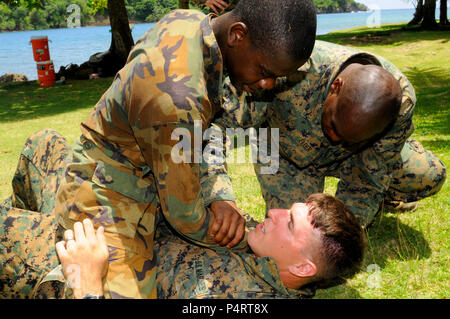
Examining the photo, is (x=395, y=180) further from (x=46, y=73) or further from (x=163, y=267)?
(x=46, y=73)

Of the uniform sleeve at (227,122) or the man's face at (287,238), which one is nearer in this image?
the man's face at (287,238)

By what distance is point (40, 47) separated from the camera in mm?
13180

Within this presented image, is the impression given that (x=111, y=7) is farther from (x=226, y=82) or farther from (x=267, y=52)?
(x=267, y=52)

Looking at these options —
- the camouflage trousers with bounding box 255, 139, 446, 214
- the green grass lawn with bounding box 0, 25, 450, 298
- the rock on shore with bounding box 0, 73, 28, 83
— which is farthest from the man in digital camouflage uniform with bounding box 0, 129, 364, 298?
the rock on shore with bounding box 0, 73, 28, 83

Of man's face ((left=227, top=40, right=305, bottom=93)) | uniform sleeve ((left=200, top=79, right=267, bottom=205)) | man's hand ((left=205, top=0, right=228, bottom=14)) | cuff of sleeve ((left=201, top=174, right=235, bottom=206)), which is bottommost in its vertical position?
cuff of sleeve ((left=201, top=174, right=235, bottom=206))

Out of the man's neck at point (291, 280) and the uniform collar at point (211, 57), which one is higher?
the uniform collar at point (211, 57)

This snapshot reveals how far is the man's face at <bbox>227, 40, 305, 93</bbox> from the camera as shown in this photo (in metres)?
2.12

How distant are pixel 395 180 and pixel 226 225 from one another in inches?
84.3

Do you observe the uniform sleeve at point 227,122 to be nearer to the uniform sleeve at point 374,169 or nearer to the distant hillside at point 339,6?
the uniform sleeve at point 374,169

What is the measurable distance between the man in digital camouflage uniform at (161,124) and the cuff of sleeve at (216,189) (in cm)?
17

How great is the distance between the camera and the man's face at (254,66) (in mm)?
2118

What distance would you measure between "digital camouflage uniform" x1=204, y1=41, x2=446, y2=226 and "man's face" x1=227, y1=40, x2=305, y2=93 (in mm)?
1082

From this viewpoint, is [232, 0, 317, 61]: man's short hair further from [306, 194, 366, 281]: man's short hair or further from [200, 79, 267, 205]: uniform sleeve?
[200, 79, 267, 205]: uniform sleeve

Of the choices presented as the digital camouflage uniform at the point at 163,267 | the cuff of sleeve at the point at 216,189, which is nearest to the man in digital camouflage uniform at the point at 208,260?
the digital camouflage uniform at the point at 163,267
